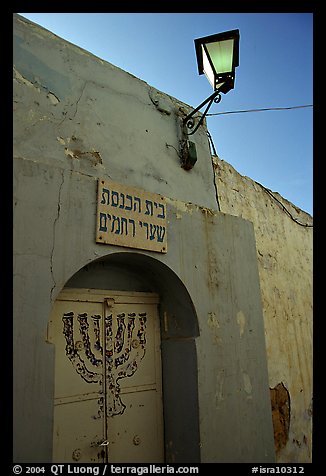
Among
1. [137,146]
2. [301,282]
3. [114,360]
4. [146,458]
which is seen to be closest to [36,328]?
[114,360]

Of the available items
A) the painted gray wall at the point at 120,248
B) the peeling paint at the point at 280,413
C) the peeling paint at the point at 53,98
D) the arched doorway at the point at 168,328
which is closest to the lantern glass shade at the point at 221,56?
the painted gray wall at the point at 120,248

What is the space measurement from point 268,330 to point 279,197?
2.30m

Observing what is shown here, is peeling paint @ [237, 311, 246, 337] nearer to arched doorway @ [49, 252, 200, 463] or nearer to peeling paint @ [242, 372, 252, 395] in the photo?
peeling paint @ [242, 372, 252, 395]

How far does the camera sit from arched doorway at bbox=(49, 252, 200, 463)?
278cm

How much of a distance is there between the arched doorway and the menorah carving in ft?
0.14

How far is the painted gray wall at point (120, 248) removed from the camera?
2.13 meters

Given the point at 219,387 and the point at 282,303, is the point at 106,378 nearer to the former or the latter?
the point at 219,387

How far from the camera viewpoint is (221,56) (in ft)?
9.90

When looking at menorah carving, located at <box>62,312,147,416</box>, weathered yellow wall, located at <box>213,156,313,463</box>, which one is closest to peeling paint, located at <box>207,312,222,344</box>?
menorah carving, located at <box>62,312,147,416</box>

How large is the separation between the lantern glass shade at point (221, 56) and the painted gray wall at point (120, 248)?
2.33 ft

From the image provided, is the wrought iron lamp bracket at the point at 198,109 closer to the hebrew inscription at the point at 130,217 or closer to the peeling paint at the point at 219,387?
the hebrew inscription at the point at 130,217

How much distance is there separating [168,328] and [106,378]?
0.69 metres

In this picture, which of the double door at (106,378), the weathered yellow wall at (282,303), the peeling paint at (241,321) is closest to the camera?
the double door at (106,378)

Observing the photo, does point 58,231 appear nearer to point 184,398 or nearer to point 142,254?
point 142,254
